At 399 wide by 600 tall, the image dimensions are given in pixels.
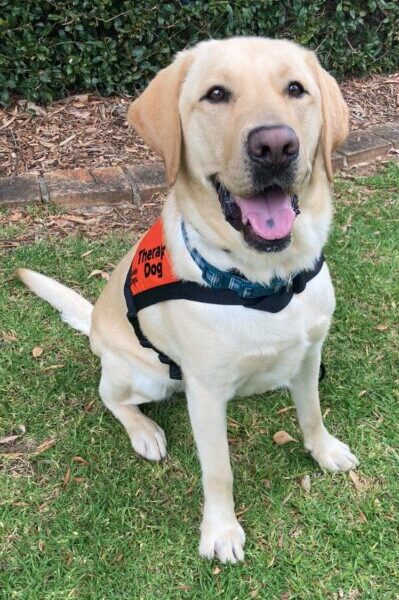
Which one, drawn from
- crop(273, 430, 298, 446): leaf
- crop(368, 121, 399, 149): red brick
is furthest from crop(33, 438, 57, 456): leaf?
crop(368, 121, 399, 149): red brick

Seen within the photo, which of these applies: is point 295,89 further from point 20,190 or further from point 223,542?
point 20,190

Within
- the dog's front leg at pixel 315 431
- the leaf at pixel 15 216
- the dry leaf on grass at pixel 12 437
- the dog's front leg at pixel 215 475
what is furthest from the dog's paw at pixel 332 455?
the leaf at pixel 15 216

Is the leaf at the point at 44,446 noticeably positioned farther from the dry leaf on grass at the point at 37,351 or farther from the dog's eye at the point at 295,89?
the dog's eye at the point at 295,89

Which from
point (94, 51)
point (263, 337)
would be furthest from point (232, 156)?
point (94, 51)

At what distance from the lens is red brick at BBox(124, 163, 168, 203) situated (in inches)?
176

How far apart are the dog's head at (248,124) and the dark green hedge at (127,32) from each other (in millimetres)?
3155

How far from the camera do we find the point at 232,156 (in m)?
1.83

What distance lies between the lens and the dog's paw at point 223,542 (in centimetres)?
235

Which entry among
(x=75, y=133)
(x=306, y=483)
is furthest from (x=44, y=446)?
(x=75, y=133)

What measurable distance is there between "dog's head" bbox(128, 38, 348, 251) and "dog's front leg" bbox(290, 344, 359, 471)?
85 centimetres

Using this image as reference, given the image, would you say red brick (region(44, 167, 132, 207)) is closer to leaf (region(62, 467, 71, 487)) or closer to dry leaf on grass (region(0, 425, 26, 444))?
dry leaf on grass (region(0, 425, 26, 444))

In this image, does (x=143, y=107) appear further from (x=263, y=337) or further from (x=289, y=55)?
(x=263, y=337)

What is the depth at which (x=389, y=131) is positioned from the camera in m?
5.20

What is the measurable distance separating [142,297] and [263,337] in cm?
55
